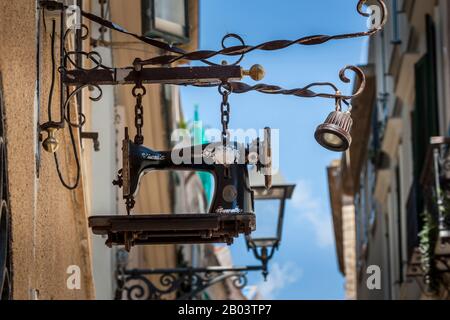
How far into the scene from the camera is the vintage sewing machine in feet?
20.5

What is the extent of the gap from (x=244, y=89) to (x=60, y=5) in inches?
39.4

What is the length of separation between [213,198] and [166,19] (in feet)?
13.6

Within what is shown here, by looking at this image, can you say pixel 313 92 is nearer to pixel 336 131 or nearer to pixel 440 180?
pixel 336 131

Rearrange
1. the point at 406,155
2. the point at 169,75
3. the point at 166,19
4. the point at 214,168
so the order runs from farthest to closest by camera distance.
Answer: the point at 406,155 < the point at 166,19 < the point at 214,168 < the point at 169,75

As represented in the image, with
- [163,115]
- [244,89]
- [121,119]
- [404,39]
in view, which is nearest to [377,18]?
[244,89]

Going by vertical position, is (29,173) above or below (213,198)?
above

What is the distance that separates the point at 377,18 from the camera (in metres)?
7.05

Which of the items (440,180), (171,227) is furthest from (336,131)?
(440,180)

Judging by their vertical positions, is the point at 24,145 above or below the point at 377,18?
below

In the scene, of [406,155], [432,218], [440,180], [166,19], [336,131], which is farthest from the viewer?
[406,155]

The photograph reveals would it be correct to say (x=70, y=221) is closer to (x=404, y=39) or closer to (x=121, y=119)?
(x=121, y=119)

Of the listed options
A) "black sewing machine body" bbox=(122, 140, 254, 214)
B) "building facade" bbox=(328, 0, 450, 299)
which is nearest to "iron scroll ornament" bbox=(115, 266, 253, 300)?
"building facade" bbox=(328, 0, 450, 299)

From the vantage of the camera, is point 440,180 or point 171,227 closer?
point 171,227

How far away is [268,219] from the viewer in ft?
45.3
